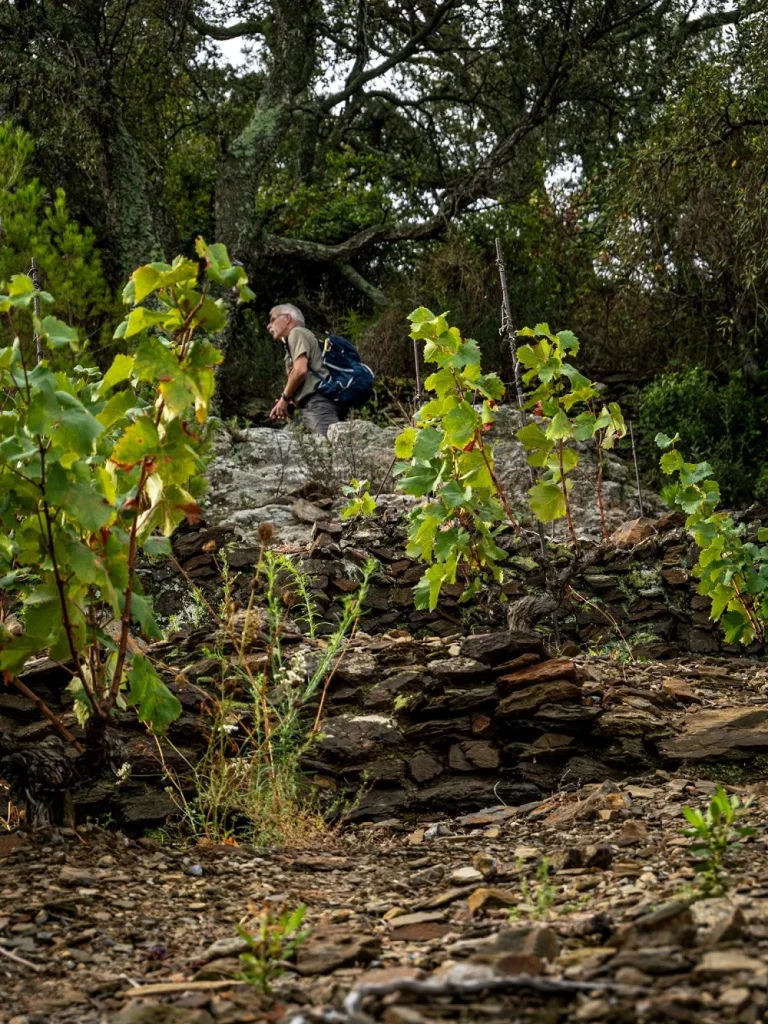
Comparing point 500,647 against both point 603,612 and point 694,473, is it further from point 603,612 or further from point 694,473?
point 603,612

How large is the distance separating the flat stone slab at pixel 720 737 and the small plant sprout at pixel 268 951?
6.45 ft

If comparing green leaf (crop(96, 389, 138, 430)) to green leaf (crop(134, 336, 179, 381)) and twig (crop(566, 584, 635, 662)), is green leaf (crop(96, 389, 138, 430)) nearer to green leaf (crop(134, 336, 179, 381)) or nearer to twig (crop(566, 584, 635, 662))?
green leaf (crop(134, 336, 179, 381))

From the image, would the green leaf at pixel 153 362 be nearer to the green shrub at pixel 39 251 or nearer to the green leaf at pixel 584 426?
the green leaf at pixel 584 426

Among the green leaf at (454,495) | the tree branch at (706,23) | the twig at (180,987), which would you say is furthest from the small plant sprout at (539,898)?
the tree branch at (706,23)

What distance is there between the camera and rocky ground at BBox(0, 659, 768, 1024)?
1684 mm

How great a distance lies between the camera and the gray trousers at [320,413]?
883 cm

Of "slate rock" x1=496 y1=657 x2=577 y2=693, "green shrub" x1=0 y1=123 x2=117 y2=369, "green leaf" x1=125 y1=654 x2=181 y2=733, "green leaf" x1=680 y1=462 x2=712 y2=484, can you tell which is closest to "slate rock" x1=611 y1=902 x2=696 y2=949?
"green leaf" x1=125 y1=654 x2=181 y2=733

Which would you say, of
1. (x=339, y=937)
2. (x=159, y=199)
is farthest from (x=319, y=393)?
(x=339, y=937)

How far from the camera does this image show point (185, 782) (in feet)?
11.3

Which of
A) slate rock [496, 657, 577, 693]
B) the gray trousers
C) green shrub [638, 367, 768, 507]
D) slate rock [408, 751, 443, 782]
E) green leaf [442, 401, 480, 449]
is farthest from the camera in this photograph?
green shrub [638, 367, 768, 507]

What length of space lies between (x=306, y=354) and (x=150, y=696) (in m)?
5.92

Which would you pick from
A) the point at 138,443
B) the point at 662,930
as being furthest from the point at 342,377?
the point at 662,930

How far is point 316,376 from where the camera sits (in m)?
8.73

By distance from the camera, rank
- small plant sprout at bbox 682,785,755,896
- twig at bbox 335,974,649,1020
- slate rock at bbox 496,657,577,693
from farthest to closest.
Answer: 1. slate rock at bbox 496,657,577,693
2. small plant sprout at bbox 682,785,755,896
3. twig at bbox 335,974,649,1020
